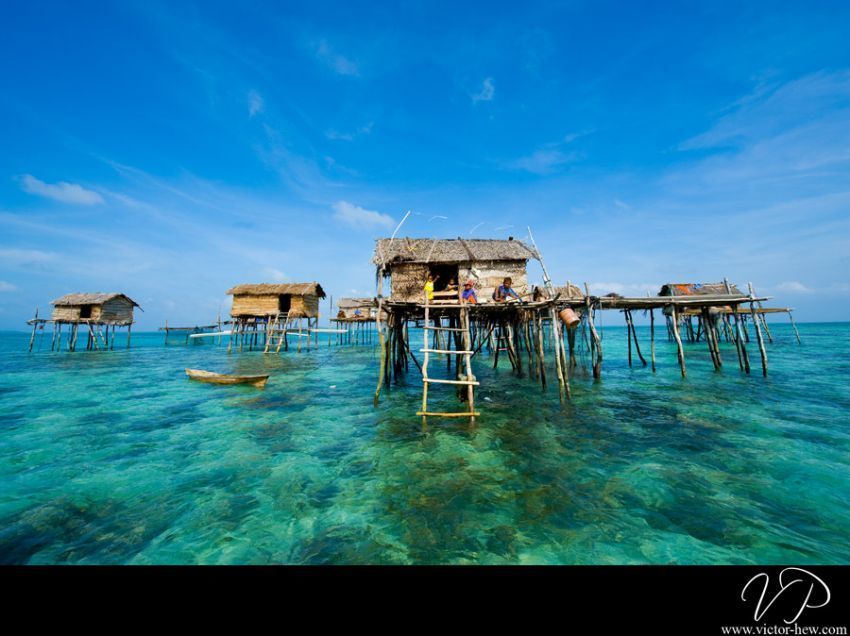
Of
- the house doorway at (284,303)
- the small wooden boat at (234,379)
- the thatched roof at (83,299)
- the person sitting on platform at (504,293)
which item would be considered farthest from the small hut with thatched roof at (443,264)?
the thatched roof at (83,299)

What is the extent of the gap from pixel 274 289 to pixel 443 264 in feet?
73.1

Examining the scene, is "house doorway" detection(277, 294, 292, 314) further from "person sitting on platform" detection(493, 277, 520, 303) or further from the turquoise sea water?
"person sitting on platform" detection(493, 277, 520, 303)

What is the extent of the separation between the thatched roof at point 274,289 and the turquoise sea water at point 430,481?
1936 centimetres

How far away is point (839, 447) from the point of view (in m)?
7.97

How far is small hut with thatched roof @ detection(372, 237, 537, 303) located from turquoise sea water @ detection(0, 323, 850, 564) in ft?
17.7

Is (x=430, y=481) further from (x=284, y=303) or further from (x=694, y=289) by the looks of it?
(x=284, y=303)

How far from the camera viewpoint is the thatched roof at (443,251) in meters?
15.3

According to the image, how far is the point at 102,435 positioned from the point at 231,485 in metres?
5.78

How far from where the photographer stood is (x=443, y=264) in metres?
15.6
